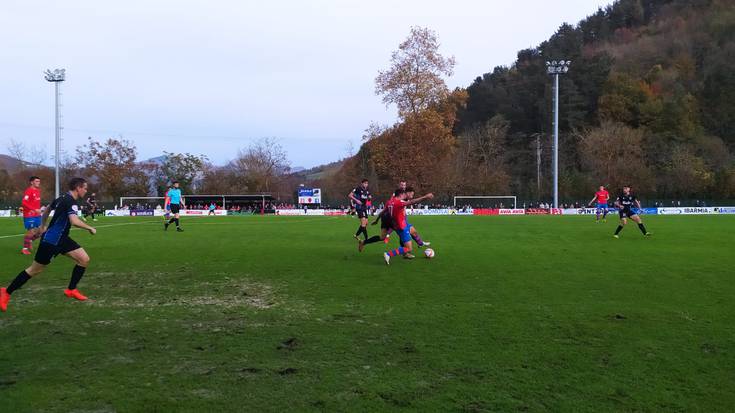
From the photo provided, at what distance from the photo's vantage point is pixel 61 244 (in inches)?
288

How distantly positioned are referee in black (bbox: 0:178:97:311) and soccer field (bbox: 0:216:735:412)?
30cm

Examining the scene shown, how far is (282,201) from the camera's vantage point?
6469 centimetres

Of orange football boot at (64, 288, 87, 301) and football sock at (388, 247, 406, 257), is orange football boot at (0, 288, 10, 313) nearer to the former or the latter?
orange football boot at (64, 288, 87, 301)

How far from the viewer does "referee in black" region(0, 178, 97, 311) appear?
7039mm

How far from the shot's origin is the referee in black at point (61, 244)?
704 centimetres

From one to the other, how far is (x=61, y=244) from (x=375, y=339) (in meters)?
4.95

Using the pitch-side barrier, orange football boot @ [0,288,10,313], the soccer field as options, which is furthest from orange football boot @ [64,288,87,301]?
the pitch-side barrier

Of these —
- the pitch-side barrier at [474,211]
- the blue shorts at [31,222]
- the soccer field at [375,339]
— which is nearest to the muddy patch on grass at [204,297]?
the soccer field at [375,339]

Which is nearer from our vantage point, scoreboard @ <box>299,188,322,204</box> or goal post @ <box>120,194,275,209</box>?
scoreboard @ <box>299,188,322,204</box>

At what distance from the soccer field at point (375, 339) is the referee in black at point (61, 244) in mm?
299

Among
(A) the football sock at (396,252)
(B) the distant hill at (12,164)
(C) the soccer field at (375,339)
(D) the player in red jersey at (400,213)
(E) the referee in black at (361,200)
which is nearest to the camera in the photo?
(C) the soccer field at (375,339)

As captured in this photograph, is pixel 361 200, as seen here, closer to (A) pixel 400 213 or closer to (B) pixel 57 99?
(A) pixel 400 213

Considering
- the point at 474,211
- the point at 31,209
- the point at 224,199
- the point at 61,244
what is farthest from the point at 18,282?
the point at 224,199

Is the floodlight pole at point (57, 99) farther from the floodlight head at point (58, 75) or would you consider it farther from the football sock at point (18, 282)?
the football sock at point (18, 282)
